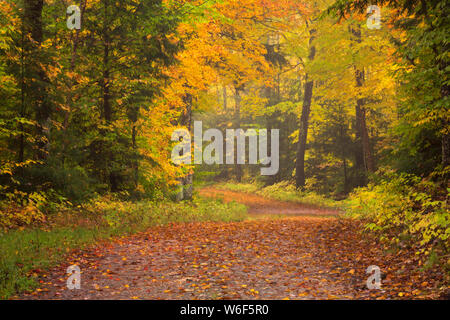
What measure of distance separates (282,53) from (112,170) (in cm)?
1395

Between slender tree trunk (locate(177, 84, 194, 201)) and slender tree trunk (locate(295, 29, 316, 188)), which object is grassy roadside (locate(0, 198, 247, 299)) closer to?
slender tree trunk (locate(177, 84, 194, 201))

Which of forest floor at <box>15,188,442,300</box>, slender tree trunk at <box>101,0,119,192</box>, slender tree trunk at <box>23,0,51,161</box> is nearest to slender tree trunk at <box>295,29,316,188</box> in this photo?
forest floor at <box>15,188,442,300</box>

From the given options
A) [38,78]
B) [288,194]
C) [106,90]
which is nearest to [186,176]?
[106,90]

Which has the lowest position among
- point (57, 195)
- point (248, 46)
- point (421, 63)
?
point (57, 195)

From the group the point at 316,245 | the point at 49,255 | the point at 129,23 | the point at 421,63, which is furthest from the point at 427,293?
the point at 129,23

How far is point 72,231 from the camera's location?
33.6 ft

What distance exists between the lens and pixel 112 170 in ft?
46.3

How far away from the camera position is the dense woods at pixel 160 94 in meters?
9.16

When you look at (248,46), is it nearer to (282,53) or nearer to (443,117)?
(282,53)

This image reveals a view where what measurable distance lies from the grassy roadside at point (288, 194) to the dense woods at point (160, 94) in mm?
4881

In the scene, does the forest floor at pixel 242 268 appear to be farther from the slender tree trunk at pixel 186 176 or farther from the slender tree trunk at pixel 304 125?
the slender tree trunk at pixel 304 125

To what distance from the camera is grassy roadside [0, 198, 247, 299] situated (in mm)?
7027

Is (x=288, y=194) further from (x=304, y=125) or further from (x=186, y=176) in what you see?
(x=186, y=176)

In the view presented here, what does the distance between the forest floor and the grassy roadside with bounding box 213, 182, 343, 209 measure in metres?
12.7
